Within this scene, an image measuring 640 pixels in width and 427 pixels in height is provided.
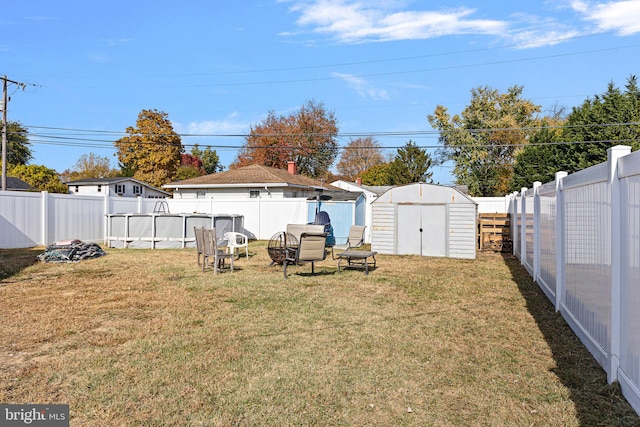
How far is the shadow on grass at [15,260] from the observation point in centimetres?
1037

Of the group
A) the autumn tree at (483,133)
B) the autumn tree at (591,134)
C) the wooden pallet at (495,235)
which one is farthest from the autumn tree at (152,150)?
the wooden pallet at (495,235)

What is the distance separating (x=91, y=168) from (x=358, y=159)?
114 ft

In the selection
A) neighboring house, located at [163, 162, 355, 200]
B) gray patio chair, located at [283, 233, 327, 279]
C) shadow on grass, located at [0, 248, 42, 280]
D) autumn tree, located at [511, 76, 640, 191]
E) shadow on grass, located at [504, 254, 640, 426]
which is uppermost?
autumn tree, located at [511, 76, 640, 191]

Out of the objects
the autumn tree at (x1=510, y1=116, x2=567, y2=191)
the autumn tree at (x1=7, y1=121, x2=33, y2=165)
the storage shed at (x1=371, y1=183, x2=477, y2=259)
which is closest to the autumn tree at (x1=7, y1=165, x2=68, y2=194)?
the autumn tree at (x1=7, y1=121, x2=33, y2=165)

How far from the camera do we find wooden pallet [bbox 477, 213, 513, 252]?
54.7 ft

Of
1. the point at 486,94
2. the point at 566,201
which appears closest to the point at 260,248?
the point at 566,201

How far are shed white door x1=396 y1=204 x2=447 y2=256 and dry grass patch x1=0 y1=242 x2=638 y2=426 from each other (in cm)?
598

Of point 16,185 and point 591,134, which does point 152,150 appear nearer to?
point 16,185

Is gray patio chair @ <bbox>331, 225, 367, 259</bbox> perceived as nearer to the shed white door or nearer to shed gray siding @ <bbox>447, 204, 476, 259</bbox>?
the shed white door

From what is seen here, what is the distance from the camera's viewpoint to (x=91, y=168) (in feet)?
186

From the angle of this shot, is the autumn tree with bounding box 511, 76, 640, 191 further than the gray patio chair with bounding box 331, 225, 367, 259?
Yes

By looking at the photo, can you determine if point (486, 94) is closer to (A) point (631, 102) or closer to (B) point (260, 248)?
(A) point (631, 102)

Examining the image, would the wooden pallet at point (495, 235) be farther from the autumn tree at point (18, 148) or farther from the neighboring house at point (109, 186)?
the autumn tree at point (18, 148)

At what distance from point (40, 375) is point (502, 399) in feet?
13.4
